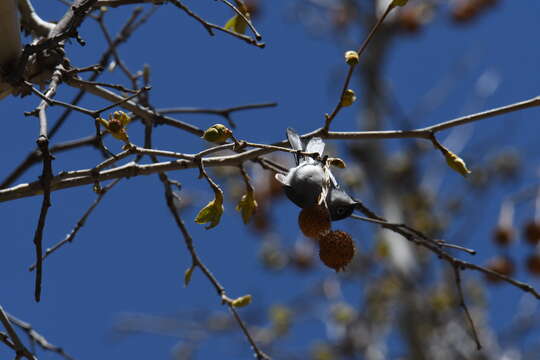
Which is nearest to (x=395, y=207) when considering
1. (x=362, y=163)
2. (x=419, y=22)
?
(x=362, y=163)

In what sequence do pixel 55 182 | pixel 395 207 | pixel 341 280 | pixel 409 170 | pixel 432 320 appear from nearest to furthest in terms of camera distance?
1. pixel 55 182
2. pixel 432 320
3. pixel 395 207
4. pixel 341 280
5. pixel 409 170

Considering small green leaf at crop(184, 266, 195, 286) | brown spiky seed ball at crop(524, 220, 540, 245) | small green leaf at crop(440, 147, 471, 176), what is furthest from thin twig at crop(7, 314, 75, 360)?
brown spiky seed ball at crop(524, 220, 540, 245)

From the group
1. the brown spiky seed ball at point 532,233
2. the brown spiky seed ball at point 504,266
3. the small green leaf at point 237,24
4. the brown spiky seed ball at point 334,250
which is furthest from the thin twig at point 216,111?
the brown spiky seed ball at point 504,266

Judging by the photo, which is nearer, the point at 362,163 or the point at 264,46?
the point at 264,46

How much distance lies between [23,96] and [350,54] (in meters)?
0.80

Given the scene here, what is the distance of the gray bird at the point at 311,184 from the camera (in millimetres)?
1437

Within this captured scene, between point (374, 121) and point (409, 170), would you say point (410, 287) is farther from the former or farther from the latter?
point (409, 170)

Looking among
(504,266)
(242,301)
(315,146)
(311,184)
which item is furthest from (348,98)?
(504,266)

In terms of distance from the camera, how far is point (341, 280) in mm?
6133

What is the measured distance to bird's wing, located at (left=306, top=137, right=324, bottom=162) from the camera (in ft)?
5.06

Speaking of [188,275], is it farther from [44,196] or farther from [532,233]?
[532,233]

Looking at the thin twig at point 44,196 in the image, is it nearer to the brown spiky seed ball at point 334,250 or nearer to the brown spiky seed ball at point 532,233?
the brown spiky seed ball at point 334,250

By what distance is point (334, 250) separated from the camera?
155 centimetres

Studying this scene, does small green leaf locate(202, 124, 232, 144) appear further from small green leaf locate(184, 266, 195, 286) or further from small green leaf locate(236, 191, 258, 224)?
small green leaf locate(184, 266, 195, 286)
